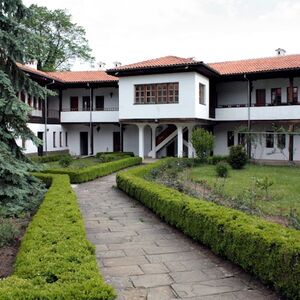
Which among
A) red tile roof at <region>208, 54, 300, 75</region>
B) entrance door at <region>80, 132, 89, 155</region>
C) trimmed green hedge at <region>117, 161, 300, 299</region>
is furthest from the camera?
entrance door at <region>80, 132, 89, 155</region>

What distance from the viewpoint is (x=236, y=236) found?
617 centimetres

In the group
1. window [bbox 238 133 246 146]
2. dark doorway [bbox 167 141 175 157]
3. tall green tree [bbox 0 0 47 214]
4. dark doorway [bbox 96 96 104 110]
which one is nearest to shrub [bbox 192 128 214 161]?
window [bbox 238 133 246 146]

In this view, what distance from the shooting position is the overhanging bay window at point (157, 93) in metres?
24.1

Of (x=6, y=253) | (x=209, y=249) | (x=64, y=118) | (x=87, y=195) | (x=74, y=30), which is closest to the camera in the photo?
(x=6, y=253)

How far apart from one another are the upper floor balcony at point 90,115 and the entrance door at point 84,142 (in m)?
2.33

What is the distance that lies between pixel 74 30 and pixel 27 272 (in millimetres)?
45226

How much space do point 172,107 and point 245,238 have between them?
18449 mm

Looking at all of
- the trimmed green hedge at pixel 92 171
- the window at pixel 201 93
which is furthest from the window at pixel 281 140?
the trimmed green hedge at pixel 92 171

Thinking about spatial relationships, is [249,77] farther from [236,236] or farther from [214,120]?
[236,236]

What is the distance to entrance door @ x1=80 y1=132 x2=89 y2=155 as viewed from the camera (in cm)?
3266

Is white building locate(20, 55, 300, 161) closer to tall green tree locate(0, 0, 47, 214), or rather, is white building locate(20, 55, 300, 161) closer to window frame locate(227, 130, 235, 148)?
window frame locate(227, 130, 235, 148)

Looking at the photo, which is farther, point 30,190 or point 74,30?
point 74,30

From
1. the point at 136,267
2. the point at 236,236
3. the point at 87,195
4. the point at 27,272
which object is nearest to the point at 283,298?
the point at 236,236

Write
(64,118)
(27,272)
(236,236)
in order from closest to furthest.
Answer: (27,272), (236,236), (64,118)
